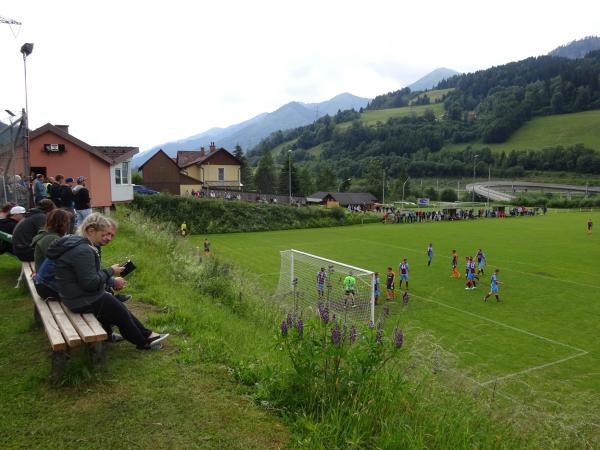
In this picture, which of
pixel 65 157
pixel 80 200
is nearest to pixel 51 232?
pixel 80 200

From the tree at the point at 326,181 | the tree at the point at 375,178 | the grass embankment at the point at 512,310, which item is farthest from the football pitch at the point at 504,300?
the tree at the point at 375,178

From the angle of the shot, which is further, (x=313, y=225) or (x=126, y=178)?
(x=313, y=225)

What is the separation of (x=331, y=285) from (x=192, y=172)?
187ft

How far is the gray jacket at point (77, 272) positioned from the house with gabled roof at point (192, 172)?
49.9 meters

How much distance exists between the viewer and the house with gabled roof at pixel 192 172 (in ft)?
177

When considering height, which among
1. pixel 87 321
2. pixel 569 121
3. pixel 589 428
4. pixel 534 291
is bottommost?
pixel 534 291

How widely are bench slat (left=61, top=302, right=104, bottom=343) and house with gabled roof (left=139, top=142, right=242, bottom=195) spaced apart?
49778mm

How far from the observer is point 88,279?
177 inches

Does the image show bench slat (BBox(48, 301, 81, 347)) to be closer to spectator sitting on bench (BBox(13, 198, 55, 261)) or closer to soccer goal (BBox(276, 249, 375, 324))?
spectator sitting on bench (BBox(13, 198, 55, 261))

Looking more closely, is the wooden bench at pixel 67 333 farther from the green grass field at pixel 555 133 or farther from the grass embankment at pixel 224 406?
the green grass field at pixel 555 133

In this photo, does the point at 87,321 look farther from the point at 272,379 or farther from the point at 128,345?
the point at 272,379

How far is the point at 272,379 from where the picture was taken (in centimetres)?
441

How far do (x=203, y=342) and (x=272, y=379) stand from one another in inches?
60.0

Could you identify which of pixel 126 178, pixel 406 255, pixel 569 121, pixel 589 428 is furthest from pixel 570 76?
pixel 589 428
